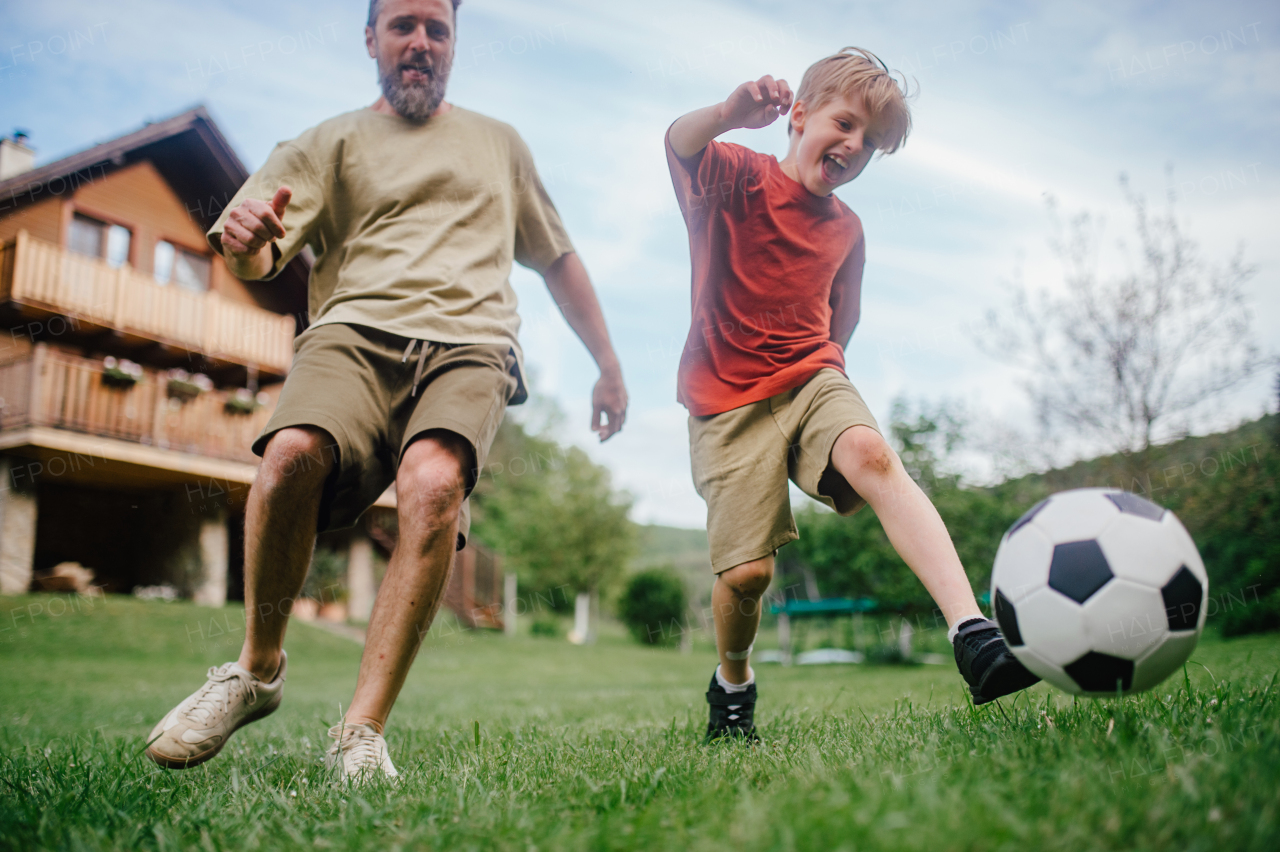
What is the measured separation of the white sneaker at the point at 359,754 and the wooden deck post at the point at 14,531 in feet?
43.4

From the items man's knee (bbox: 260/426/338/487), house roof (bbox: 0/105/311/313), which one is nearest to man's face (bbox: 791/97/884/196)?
man's knee (bbox: 260/426/338/487)

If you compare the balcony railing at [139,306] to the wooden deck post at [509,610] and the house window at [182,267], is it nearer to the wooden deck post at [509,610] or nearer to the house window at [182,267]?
the house window at [182,267]

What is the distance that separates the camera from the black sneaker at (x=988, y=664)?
1.73 m

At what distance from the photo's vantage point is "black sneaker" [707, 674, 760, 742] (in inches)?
98.2

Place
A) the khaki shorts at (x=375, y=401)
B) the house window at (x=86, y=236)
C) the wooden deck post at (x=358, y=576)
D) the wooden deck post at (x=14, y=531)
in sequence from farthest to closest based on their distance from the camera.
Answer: the wooden deck post at (x=358, y=576) < the house window at (x=86, y=236) < the wooden deck post at (x=14, y=531) < the khaki shorts at (x=375, y=401)

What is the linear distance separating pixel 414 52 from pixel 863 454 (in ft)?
6.18

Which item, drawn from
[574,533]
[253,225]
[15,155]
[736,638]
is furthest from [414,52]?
[574,533]

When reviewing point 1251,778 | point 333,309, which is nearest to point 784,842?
point 1251,778

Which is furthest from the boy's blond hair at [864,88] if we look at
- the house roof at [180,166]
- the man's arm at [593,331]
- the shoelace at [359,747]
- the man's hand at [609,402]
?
the house roof at [180,166]

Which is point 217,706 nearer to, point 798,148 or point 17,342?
point 798,148

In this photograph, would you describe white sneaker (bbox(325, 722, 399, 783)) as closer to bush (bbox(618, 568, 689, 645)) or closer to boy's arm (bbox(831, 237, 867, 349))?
boy's arm (bbox(831, 237, 867, 349))

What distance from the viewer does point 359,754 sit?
6.47 ft

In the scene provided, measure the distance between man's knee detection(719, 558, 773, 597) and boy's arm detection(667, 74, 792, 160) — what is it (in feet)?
4.16

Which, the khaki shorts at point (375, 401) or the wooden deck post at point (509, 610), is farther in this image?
the wooden deck post at point (509, 610)
